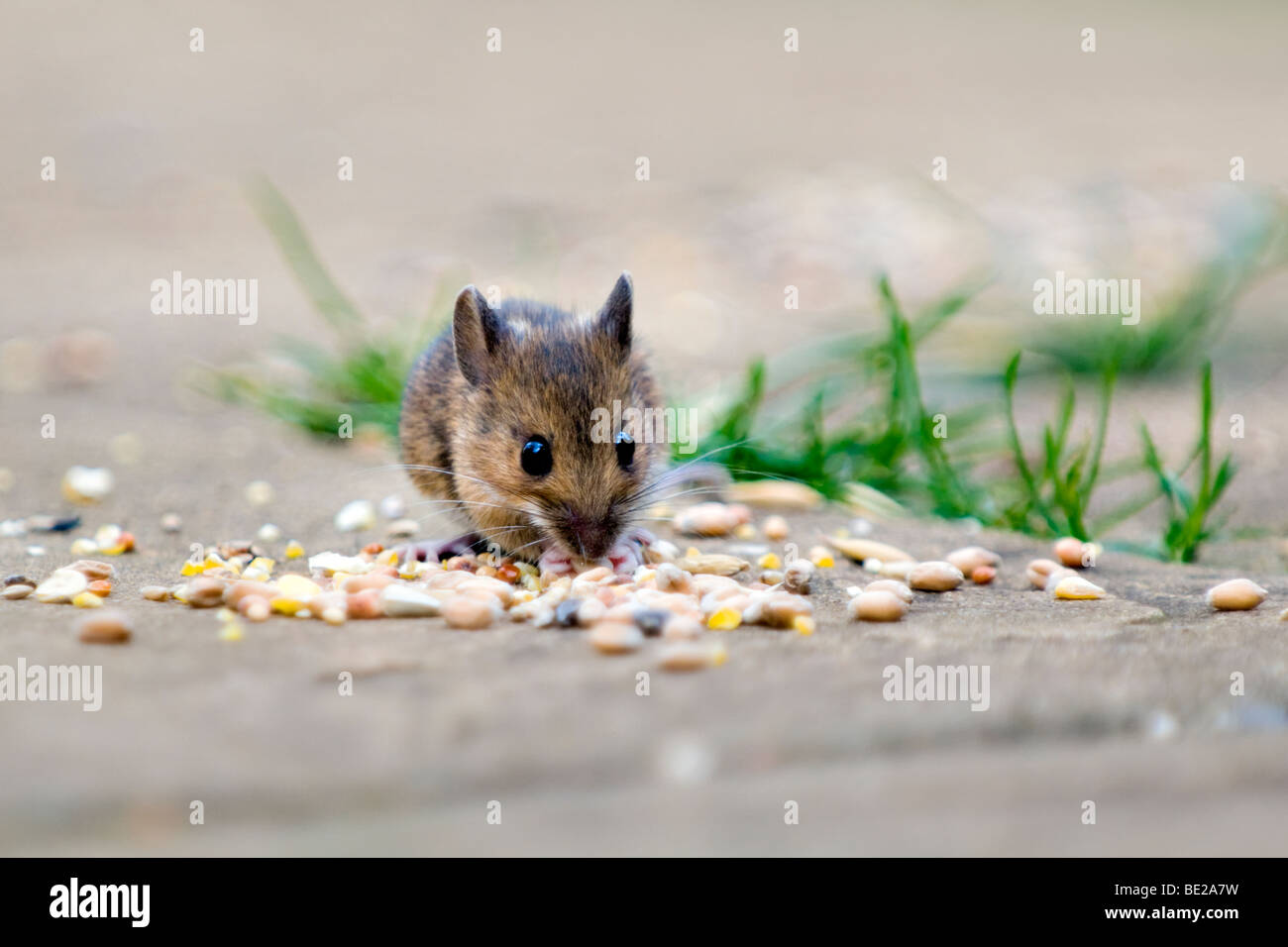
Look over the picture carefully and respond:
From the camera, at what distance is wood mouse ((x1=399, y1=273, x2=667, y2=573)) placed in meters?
3.51

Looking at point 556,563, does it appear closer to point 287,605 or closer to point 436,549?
point 436,549

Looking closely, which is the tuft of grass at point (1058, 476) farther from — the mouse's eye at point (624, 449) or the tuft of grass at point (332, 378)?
the tuft of grass at point (332, 378)

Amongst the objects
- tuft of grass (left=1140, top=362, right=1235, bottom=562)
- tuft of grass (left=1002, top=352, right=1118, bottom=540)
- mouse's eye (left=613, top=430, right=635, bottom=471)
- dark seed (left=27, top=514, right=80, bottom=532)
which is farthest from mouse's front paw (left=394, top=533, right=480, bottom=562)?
tuft of grass (left=1140, top=362, right=1235, bottom=562)

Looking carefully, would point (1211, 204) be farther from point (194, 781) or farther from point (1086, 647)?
point (194, 781)

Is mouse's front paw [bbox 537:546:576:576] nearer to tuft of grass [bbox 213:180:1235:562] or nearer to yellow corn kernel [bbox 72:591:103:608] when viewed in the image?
tuft of grass [bbox 213:180:1235:562]

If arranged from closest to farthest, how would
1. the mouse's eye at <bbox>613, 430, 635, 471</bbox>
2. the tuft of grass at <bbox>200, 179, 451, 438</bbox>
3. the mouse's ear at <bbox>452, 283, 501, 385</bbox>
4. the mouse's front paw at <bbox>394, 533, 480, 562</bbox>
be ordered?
the mouse's eye at <bbox>613, 430, 635, 471</bbox>, the mouse's ear at <bbox>452, 283, 501, 385</bbox>, the mouse's front paw at <bbox>394, 533, 480, 562</bbox>, the tuft of grass at <bbox>200, 179, 451, 438</bbox>

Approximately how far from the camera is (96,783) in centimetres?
196

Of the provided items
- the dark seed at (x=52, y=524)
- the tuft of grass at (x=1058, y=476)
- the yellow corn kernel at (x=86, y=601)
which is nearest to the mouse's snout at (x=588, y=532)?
the yellow corn kernel at (x=86, y=601)

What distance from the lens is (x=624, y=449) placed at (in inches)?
142

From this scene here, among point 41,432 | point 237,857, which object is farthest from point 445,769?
point 41,432

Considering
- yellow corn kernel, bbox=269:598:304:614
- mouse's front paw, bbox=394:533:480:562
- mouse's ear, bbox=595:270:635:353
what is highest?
mouse's ear, bbox=595:270:635:353

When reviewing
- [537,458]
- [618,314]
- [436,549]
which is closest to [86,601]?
[436,549]

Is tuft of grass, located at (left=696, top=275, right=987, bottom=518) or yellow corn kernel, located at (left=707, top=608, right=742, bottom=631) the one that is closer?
yellow corn kernel, located at (left=707, top=608, right=742, bottom=631)

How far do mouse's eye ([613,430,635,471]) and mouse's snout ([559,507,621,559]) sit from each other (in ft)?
0.61
